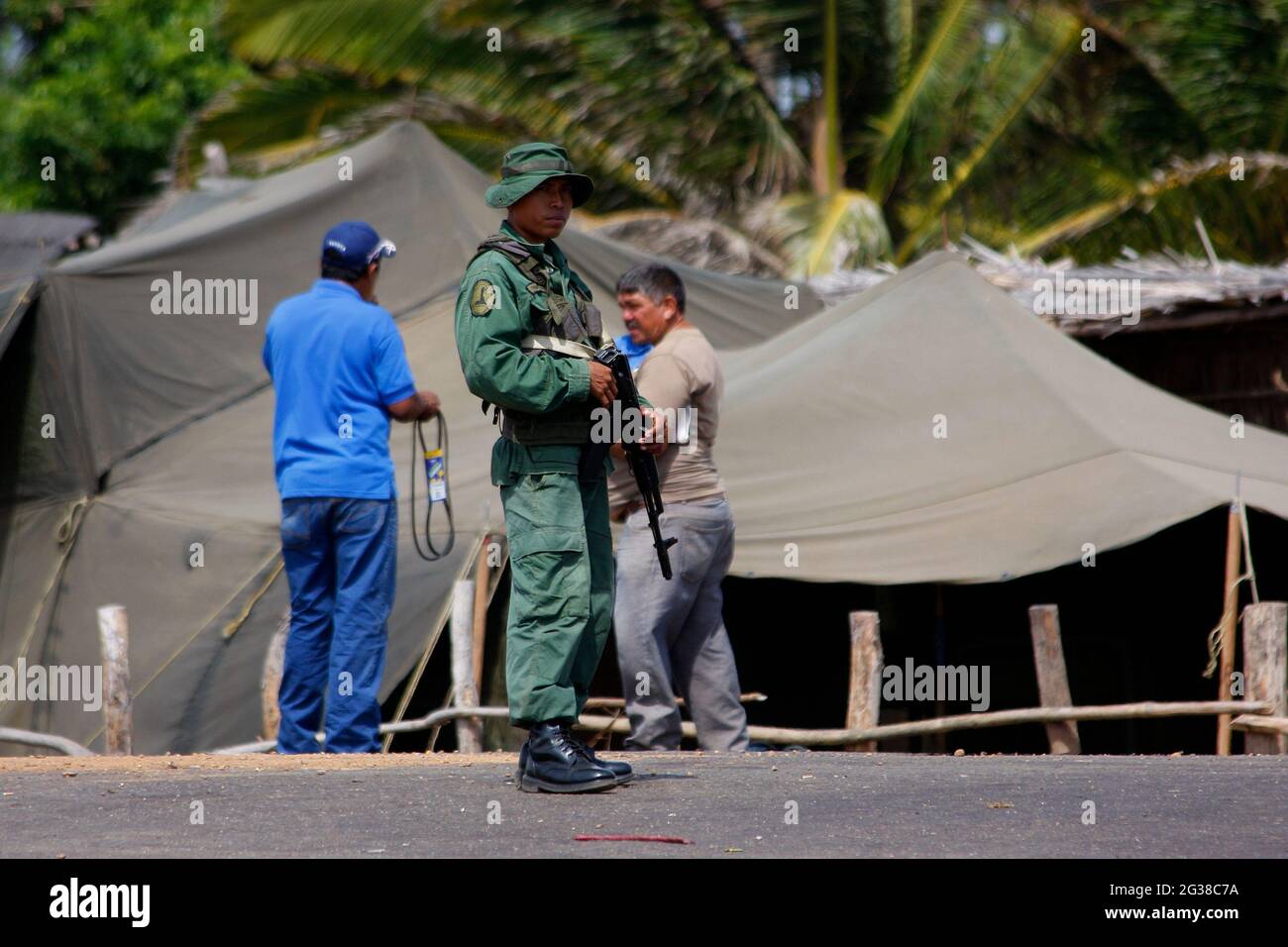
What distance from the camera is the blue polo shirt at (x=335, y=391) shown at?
664cm

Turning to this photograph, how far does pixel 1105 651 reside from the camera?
410 inches

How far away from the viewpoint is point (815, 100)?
1928 cm

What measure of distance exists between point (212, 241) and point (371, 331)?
3.87 metres

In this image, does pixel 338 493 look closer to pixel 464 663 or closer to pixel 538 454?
pixel 538 454

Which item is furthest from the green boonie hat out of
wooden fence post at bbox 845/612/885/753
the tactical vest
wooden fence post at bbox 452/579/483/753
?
wooden fence post at bbox 452/579/483/753

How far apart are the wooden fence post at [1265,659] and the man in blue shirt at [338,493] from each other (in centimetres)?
357

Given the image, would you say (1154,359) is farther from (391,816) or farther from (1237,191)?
(391,816)

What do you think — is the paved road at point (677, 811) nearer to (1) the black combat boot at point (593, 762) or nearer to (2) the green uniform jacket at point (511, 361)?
(1) the black combat boot at point (593, 762)

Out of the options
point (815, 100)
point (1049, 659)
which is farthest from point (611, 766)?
point (815, 100)

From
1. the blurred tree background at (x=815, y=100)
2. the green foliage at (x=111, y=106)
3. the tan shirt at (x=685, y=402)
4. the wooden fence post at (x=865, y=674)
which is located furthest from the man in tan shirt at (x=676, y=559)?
the green foliage at (x=111, y=106)

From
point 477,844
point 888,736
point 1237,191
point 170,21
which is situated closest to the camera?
point 477,844

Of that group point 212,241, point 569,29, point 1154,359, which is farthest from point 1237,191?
point 212,241

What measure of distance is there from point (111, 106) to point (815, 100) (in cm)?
953

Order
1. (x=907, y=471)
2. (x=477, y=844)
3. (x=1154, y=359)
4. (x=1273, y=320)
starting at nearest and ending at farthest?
(x=477, y=844) < (x=907, y=471) < (x=1273, y=320) < (x=1154, y=359)
